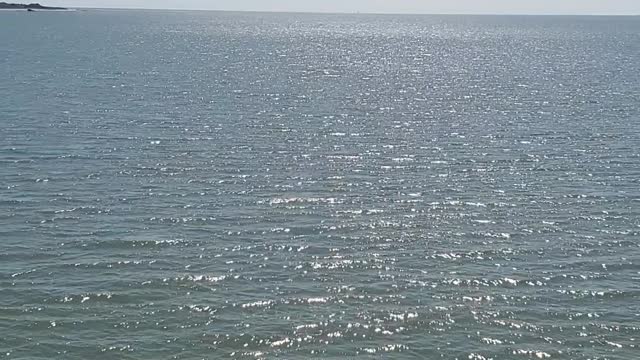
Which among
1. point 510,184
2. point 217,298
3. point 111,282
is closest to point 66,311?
point 111,282

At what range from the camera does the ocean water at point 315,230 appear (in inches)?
1382

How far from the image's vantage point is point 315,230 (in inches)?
1925

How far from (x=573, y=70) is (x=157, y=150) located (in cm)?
11551

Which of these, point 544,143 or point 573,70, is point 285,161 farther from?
point 573,70

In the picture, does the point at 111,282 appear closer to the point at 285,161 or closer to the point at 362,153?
the point at 285,161

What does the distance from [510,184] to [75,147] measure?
42359mm

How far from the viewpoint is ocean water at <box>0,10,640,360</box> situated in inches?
1382

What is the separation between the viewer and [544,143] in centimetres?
7512

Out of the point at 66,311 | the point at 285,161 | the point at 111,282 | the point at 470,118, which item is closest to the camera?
the point at 66,311

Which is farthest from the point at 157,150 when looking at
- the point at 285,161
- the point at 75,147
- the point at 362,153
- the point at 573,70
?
the point at 573,70

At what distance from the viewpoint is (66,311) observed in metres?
36.8

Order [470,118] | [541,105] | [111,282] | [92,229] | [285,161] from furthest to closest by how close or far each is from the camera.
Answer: [541,105], [470,118], [285,161], [92,229], [111,282]

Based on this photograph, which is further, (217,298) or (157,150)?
(157,150)

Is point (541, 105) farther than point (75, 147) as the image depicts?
Yes
